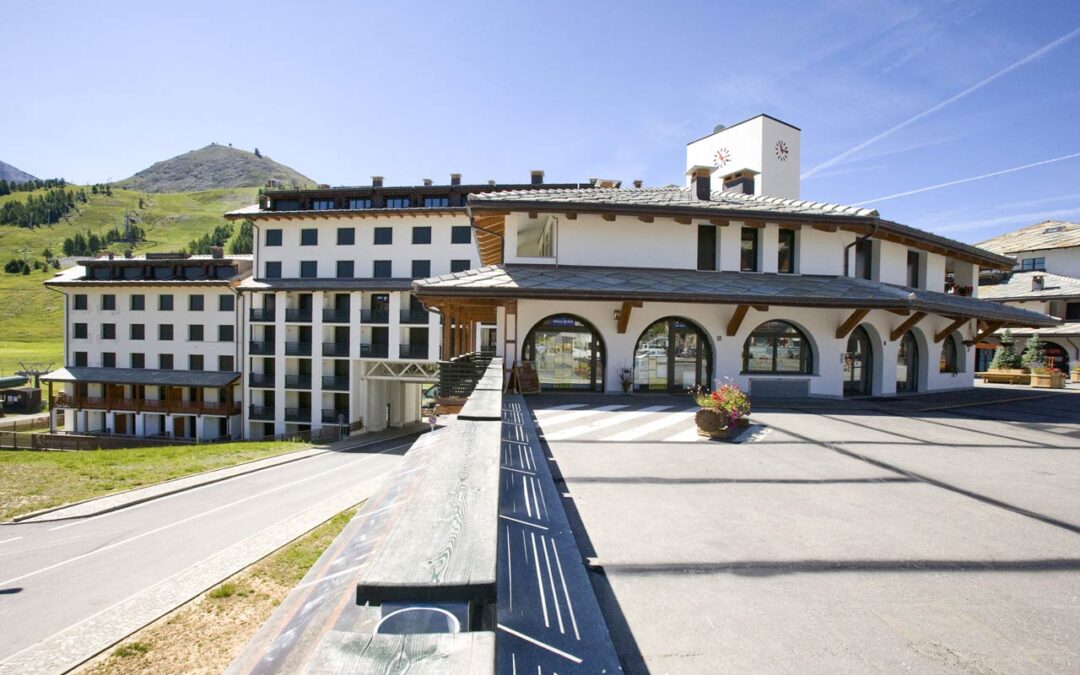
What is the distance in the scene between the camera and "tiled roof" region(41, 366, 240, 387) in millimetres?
39844

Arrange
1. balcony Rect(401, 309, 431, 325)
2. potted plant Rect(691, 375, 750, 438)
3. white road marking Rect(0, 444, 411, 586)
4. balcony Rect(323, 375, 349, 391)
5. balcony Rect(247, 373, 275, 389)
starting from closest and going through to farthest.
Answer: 1. potted plant Rect(691, 375, 750, 438)
2. white road marking Rect(0, 444, 411, 586)
3. balcony Rect(401, 309, 431, 325)
4. balcony Rect(323, 375, 349, 391)
5. balcony Rect(247, 373, 275, 389)

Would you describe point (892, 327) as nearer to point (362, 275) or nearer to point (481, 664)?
point (481, 664)

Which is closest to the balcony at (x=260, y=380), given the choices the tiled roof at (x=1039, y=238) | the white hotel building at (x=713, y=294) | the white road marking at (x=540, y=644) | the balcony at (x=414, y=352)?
the balcony at (x=414, y=352)

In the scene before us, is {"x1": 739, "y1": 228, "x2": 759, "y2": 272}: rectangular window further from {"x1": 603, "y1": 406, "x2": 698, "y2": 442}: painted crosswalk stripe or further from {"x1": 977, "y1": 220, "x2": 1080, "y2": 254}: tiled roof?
{"x1": 977, "y1": 220, "x2": 1080, "y2": 254}: tiled roof

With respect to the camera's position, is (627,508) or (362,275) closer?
(627,508)

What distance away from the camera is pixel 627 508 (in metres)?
5.03

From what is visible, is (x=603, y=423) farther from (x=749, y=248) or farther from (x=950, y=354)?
(x=950, y=354)

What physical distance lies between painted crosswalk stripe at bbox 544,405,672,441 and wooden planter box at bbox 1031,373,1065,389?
2217 centimetres

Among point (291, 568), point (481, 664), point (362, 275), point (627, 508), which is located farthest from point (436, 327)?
point (481, 664)

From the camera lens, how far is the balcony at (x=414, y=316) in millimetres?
37125

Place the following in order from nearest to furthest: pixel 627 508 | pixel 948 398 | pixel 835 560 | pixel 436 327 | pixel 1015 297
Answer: pixel 835 560, pixel 627 508, pixel 948 398, pixel 1015 297, pixel 436 327

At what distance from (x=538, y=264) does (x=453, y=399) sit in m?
5.71

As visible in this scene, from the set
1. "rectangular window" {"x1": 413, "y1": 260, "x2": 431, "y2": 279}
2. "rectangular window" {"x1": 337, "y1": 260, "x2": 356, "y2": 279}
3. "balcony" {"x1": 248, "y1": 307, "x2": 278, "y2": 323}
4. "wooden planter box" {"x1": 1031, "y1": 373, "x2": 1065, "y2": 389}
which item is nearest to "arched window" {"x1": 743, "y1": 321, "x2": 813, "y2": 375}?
"wooden planter box" {"x1": 1031, "y1": 373, "x2": 1065, "y2": 389}

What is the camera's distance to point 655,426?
9.98m
